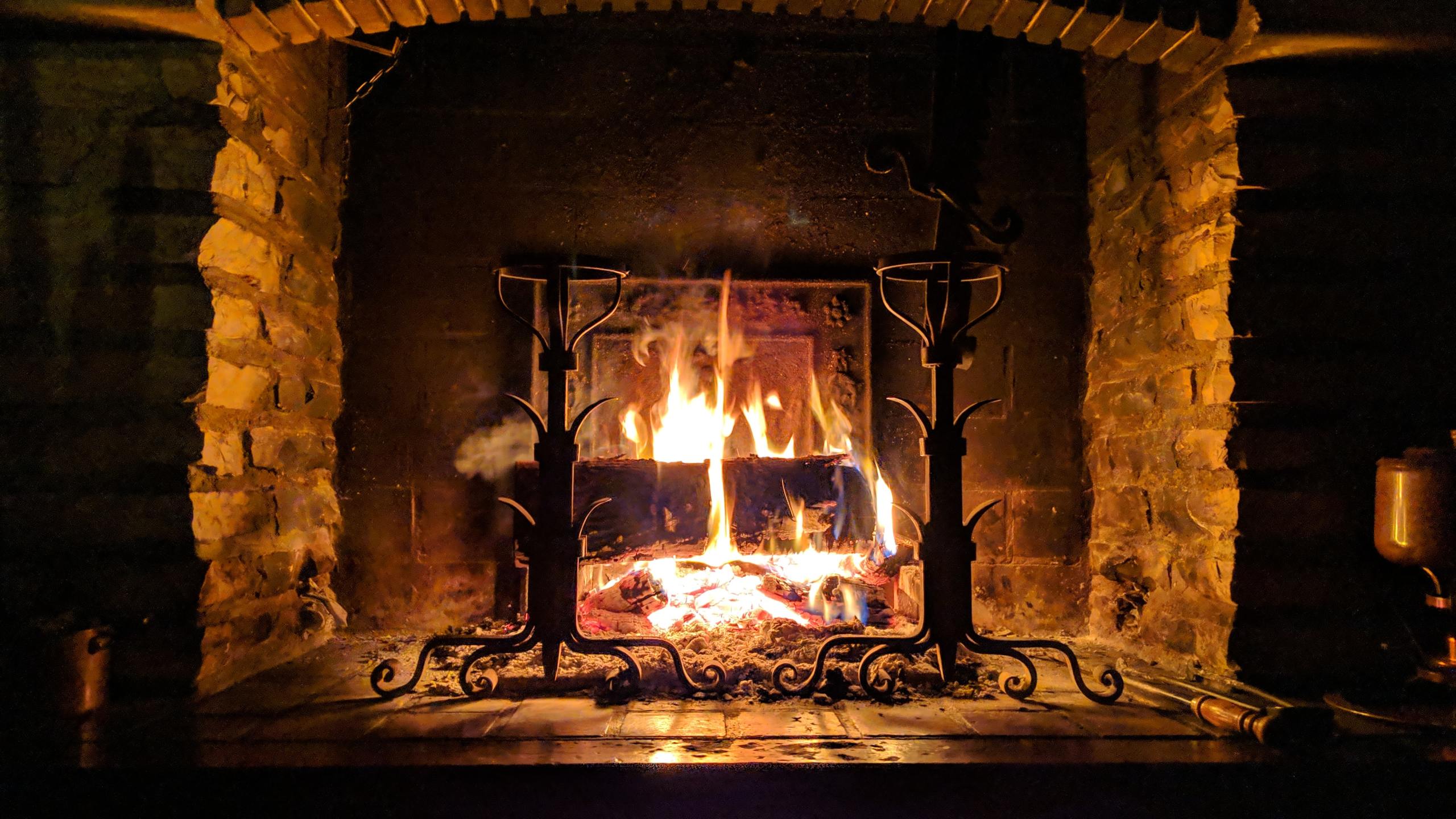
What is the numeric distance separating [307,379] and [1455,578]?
4.36 meters

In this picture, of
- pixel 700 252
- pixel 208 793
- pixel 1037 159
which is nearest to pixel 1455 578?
pixel 1037 159

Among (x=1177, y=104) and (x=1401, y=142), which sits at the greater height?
(x=1177, y=104)

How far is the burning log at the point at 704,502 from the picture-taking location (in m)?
3.24

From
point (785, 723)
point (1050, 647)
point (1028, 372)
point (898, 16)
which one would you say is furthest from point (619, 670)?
point (898, 16)

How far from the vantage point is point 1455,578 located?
255 centimetres

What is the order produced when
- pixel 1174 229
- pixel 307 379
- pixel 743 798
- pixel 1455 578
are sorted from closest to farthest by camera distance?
pixel 743 798 < pixel 1455 578 < pixel 1174 229 < pixel 307 379

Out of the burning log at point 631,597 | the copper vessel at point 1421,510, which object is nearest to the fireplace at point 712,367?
the burning log at point 631,597

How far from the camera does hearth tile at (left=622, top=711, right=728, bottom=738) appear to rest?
7.35 feet

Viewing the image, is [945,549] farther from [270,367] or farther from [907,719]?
[270,367]

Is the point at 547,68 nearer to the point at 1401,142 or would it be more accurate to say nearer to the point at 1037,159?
the point at 1037,159

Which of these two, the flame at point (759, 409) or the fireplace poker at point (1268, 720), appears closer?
the fireplace poker at point (1268, 720)

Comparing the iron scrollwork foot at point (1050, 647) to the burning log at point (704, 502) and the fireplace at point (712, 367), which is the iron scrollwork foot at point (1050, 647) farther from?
the burning log at point (704, 502)

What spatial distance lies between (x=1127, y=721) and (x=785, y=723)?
1.04m

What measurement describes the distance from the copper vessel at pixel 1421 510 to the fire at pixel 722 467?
1.73 m
